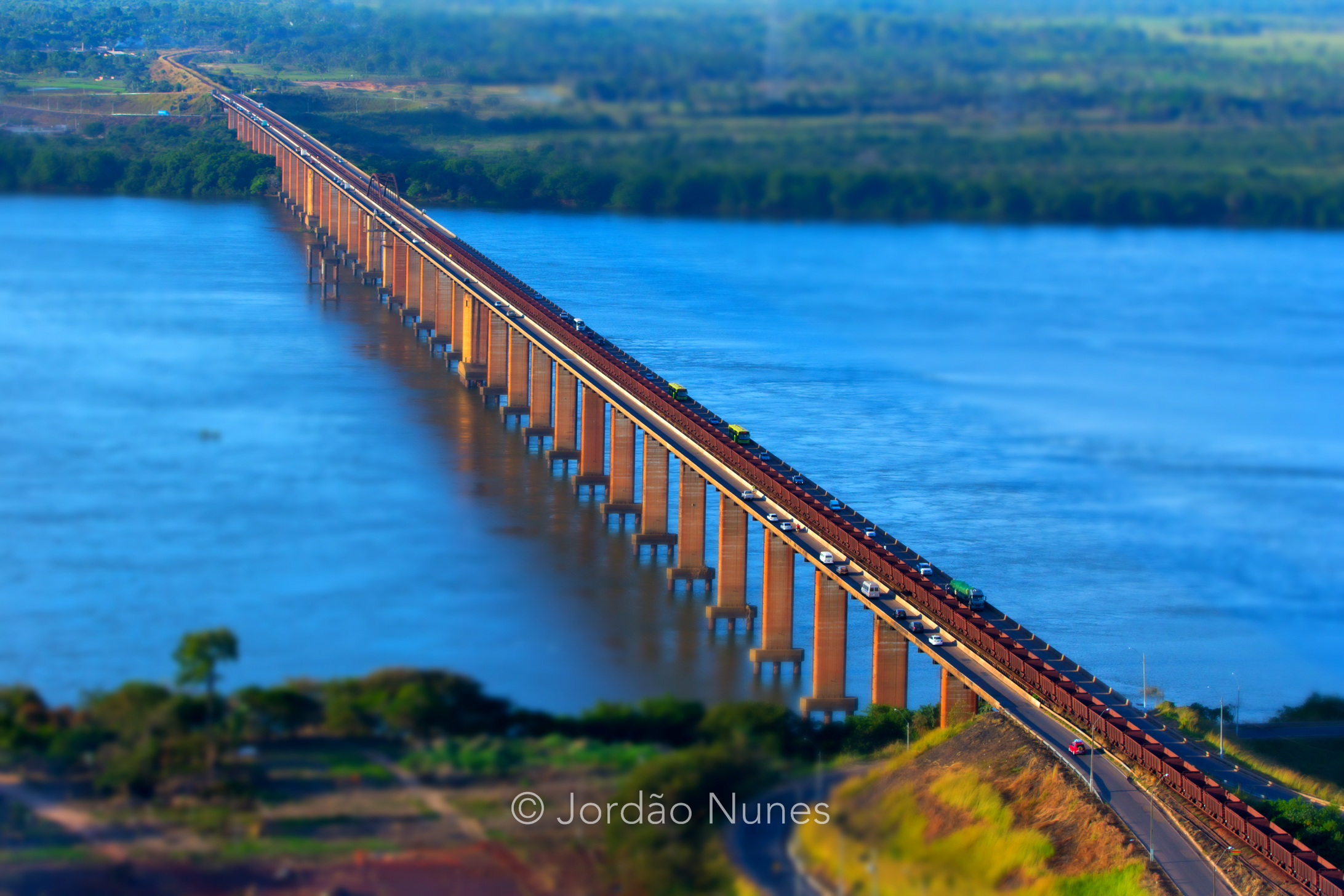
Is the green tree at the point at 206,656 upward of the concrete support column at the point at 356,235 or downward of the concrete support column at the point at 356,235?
downward

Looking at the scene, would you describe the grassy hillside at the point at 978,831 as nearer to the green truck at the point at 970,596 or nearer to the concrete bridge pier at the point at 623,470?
the green truck at the point at 970,596

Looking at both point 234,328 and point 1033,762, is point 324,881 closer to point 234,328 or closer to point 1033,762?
point 1033,762

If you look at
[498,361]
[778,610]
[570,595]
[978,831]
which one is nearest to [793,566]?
[778,610]

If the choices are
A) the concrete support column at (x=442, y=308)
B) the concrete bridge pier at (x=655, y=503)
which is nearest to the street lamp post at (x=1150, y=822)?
the concrete bridge pier at (x=655, y=503)

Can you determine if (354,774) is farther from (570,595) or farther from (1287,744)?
(1287,744)

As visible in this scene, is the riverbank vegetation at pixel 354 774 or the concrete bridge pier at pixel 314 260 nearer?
the riverbank vegetation at pixel 354 774

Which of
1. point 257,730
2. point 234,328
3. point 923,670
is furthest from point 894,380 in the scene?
point 257,730

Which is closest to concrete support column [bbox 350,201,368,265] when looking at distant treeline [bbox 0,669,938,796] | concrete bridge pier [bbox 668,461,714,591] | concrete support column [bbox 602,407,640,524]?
concrete support column [bbox 602,407,640,524]
